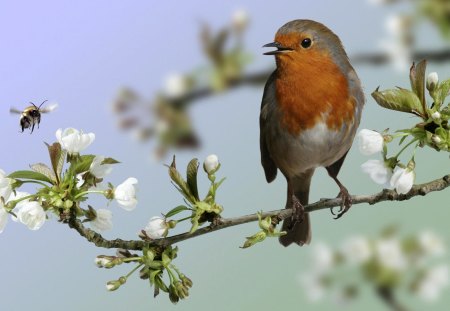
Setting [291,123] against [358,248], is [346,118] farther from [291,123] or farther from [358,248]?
[358,248]

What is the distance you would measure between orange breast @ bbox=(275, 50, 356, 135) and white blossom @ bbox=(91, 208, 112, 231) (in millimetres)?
882

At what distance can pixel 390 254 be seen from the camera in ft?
9.50

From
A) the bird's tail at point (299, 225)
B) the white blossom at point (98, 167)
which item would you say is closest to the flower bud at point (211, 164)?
the white blossom at point (98, 167)

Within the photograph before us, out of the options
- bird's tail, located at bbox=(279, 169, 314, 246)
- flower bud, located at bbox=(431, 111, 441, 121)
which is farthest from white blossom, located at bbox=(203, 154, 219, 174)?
bird's tail, located at bbox=(279, 169, 314, 246)

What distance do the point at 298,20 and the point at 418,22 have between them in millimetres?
984

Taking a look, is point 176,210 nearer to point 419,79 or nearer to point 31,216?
point 31,216

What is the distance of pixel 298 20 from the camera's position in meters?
2.34

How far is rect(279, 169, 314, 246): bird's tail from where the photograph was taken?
2.73 metres

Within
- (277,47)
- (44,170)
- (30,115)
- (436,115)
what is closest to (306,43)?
(277,47)

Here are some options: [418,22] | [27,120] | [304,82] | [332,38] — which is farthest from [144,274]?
[418,22]

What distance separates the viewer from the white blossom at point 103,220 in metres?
1.81

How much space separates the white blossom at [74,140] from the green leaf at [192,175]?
0.82 feet

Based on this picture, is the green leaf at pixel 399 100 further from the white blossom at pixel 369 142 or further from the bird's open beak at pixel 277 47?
the bird's open beak at pixel 277 47

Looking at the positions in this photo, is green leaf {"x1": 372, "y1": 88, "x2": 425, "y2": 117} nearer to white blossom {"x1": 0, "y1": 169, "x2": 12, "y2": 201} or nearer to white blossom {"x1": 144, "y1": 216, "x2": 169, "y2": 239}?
white blossom {"x1": 144, "y1": 216, "x2": 169, "y2": 239}
